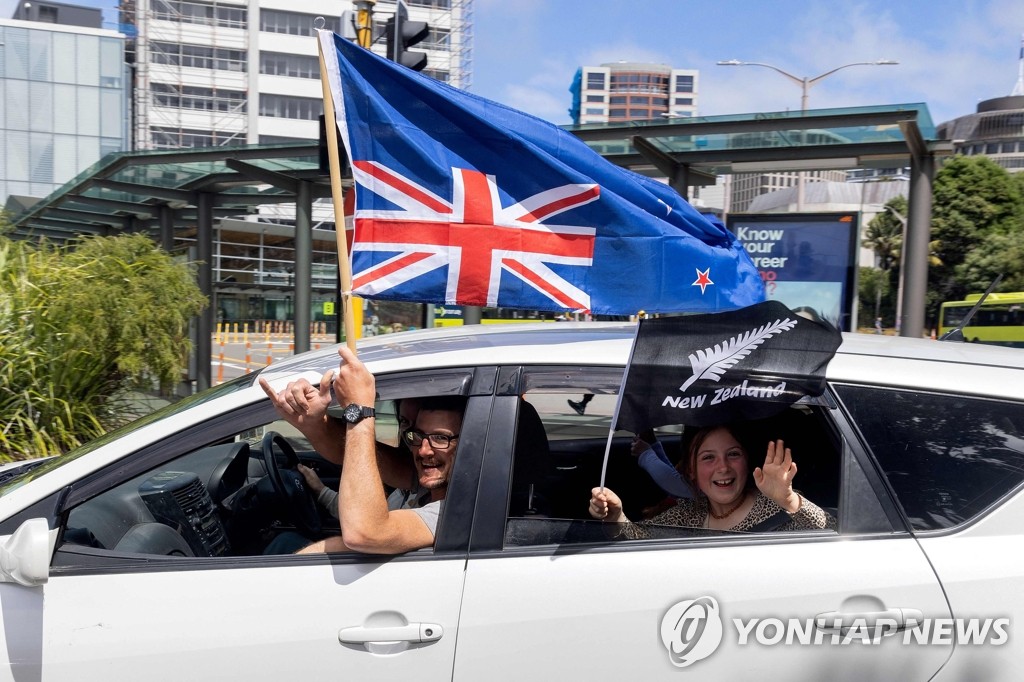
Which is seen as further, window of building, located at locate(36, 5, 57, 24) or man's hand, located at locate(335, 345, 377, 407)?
window of building, located at locate(36, 5, 57, 24)

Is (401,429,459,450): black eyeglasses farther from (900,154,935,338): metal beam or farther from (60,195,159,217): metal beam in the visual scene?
(60,195,159,217): metal beam

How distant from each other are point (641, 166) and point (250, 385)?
31.5 feet

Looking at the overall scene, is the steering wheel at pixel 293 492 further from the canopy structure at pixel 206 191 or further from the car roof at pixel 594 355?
the canopy structure at pixel 206 191

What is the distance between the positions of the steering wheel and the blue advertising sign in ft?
30.6

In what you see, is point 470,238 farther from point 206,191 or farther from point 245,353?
point 245,353

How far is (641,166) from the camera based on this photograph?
11516 millimetres

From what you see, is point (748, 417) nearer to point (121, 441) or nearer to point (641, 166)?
point (121, 441)

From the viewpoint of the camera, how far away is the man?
2.29m

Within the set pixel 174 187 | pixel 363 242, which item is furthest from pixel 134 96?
pixel 363 242

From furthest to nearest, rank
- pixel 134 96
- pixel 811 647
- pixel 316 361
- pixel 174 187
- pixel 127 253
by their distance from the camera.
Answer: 1. pixel 134 96
2. pixel 174 187
3. pixel 127 253
4. pixel 316 361
5. pixel 811 647

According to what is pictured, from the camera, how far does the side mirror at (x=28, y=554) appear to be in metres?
2.17

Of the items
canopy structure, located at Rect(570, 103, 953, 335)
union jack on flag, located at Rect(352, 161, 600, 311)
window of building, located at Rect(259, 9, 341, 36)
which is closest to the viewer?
union jack on flag, located at Rect(352, 161, 600, 311)

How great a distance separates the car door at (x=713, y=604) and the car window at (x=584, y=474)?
0.07 metres

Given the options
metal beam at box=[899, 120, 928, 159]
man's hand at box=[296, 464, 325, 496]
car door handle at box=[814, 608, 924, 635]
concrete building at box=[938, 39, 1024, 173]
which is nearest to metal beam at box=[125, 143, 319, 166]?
metal beam at box=[899, 120, 928, 159]
